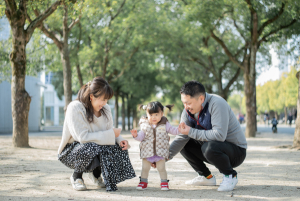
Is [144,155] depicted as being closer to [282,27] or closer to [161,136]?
[161,136]

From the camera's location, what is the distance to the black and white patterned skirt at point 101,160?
4.21 meters

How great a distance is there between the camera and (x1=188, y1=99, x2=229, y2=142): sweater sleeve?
13.9 ft

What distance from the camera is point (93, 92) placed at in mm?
4340

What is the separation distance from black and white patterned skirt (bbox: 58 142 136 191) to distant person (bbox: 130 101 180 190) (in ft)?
0.85

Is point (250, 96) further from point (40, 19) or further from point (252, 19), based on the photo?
point (40, 19)

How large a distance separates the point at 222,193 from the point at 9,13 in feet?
28.9

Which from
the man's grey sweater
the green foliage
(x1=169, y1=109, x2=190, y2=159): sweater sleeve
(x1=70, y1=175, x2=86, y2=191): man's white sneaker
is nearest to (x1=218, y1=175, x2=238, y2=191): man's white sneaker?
the man's grey sweater

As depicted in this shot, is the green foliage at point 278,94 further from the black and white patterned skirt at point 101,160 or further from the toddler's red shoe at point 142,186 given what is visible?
the black and white patterned skirt at point 101,160

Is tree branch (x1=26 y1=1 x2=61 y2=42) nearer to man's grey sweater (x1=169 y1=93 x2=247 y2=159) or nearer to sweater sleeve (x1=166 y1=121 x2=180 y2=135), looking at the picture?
sweater sleeve (x1=166 y1=121 x2=180 y2=135)

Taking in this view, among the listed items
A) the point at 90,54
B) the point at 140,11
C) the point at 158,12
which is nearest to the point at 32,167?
the point at 90,54

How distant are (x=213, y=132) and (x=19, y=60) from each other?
799 centimetres

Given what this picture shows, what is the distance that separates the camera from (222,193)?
4230 mm

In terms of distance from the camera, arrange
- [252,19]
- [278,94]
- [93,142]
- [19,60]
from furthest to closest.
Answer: [278,94] < [252,19] < [19,60] < [93,142]

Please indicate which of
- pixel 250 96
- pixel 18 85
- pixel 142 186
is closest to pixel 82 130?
pixel 142 186
